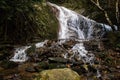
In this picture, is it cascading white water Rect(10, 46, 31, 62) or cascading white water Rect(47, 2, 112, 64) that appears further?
cascading white water Rect(47, 2, 112, 64)

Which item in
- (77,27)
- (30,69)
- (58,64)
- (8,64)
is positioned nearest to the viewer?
(30,69)

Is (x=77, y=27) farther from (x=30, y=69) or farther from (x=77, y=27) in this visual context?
(x=30, y=69)

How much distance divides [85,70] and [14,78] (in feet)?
8.21

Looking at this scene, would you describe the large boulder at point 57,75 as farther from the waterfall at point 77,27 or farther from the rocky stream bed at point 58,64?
the waterfall at point 77,27

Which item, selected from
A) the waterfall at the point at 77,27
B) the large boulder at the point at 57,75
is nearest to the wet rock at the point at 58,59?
the large boulder at the point at 57,75

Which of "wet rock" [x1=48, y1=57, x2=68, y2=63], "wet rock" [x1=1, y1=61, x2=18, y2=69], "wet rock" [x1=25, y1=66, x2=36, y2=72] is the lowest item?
"wet rock" [x1=25, y1=66, x2=36, y2=72]

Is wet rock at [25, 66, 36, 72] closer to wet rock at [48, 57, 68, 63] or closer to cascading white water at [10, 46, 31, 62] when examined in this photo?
wet rock at [48, 57, 68, 63]

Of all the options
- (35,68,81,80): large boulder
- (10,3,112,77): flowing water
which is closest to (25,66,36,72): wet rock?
(35,68,81,80): large boulder

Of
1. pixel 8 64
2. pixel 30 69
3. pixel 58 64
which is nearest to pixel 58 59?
pixel 58 64

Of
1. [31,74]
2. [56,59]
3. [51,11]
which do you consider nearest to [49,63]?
[56,59]

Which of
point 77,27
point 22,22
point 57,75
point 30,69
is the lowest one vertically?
point 30,69

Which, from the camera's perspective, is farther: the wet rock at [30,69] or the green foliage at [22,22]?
the green foliage at [22,22]

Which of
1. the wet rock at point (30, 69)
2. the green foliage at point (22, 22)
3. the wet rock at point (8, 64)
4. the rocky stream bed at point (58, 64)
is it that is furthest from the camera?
the green foliage at point (22, 22)

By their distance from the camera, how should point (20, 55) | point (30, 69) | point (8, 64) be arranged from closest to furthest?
1. point (30, 69)
2. point (8, 64)
3. point (20, 55)
